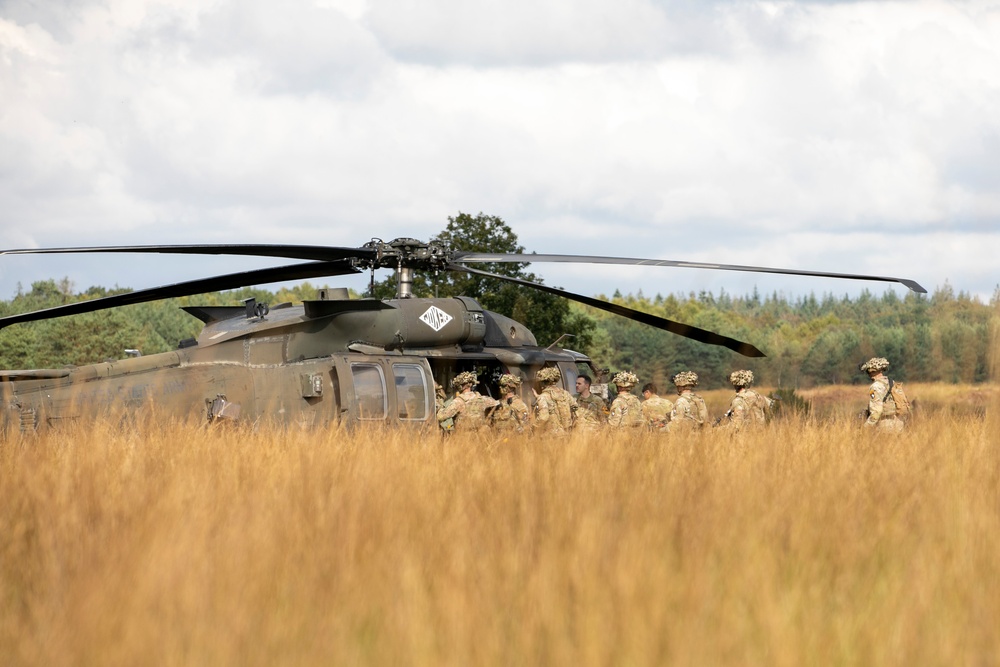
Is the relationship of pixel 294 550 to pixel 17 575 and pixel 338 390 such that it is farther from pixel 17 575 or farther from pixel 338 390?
pixel 338 390

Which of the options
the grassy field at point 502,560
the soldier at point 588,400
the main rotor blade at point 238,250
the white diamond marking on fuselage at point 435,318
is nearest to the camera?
the grassy field at point 502,560

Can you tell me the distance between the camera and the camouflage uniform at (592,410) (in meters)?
10.6

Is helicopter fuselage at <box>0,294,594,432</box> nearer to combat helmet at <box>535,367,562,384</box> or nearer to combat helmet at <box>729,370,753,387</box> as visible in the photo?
combat helmet at <box>535,367,562,384</box>

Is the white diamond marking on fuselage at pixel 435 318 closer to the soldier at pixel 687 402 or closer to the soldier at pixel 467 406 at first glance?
the soldier at pixel 467 406

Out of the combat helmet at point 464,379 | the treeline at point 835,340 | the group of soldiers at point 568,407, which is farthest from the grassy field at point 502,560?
the combat helmet at point 464,379

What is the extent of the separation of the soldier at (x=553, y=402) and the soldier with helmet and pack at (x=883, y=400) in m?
2.81

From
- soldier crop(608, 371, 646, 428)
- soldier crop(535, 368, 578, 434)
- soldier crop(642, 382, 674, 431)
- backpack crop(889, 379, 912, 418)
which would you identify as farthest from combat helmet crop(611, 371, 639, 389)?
backpack crop(889, 379, 912, 418)

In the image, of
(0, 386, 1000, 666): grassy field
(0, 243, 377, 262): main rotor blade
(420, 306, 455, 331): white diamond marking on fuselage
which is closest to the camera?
(0, 386, 1000, 666): grassy field

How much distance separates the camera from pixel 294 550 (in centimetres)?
429

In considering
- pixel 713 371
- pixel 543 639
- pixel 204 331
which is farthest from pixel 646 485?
pixel 713 371

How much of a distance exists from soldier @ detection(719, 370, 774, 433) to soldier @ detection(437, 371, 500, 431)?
7.41 ft

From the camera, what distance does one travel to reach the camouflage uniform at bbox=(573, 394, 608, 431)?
34.8 feet

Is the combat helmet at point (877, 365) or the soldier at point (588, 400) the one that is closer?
the combat helmet at point (877, 365)

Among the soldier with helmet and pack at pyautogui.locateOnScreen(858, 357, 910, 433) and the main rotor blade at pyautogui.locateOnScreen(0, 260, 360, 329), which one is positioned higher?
the main rotor blade at pyautogui.locateOnScreen(0, 260, 360, 329)
